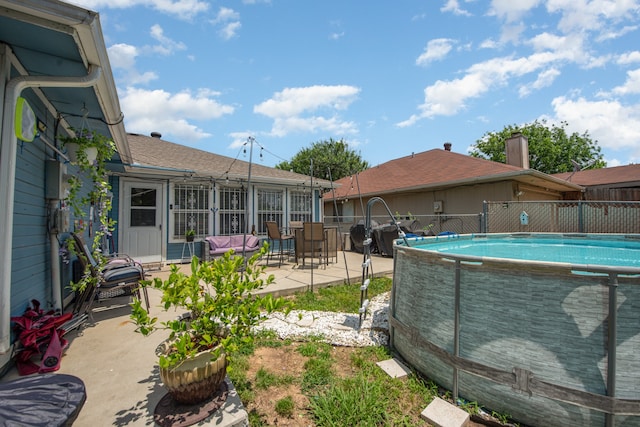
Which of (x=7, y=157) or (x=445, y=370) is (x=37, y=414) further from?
(x=445, y=370)

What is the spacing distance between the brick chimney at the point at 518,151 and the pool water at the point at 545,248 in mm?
6256

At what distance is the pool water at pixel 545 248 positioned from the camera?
17.1 feet

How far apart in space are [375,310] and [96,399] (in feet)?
10.6

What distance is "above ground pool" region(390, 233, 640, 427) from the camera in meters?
1.71

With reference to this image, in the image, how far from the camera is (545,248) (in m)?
5.71

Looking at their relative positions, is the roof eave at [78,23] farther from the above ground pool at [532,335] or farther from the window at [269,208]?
the window at [269,208]

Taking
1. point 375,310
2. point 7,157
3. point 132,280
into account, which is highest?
point 7,157

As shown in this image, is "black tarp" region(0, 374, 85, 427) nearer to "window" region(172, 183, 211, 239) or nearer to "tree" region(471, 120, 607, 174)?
"window" region(172, 183, 211, 239)

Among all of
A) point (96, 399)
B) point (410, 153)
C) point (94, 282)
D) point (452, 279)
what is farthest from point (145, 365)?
point (410, 153)

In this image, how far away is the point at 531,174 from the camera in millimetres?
8109

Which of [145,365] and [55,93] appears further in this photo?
[55,93]

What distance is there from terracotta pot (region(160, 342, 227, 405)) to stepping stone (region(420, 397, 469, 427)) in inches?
58.5

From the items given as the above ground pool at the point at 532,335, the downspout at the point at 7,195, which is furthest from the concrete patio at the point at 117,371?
the above ground pool at the point at 532,335

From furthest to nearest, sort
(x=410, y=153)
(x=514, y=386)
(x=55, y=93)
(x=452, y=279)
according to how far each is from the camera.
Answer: (x=410, y=153) → (x=55, y=93) → (x=452, y=279) → (x=514, y=386)
